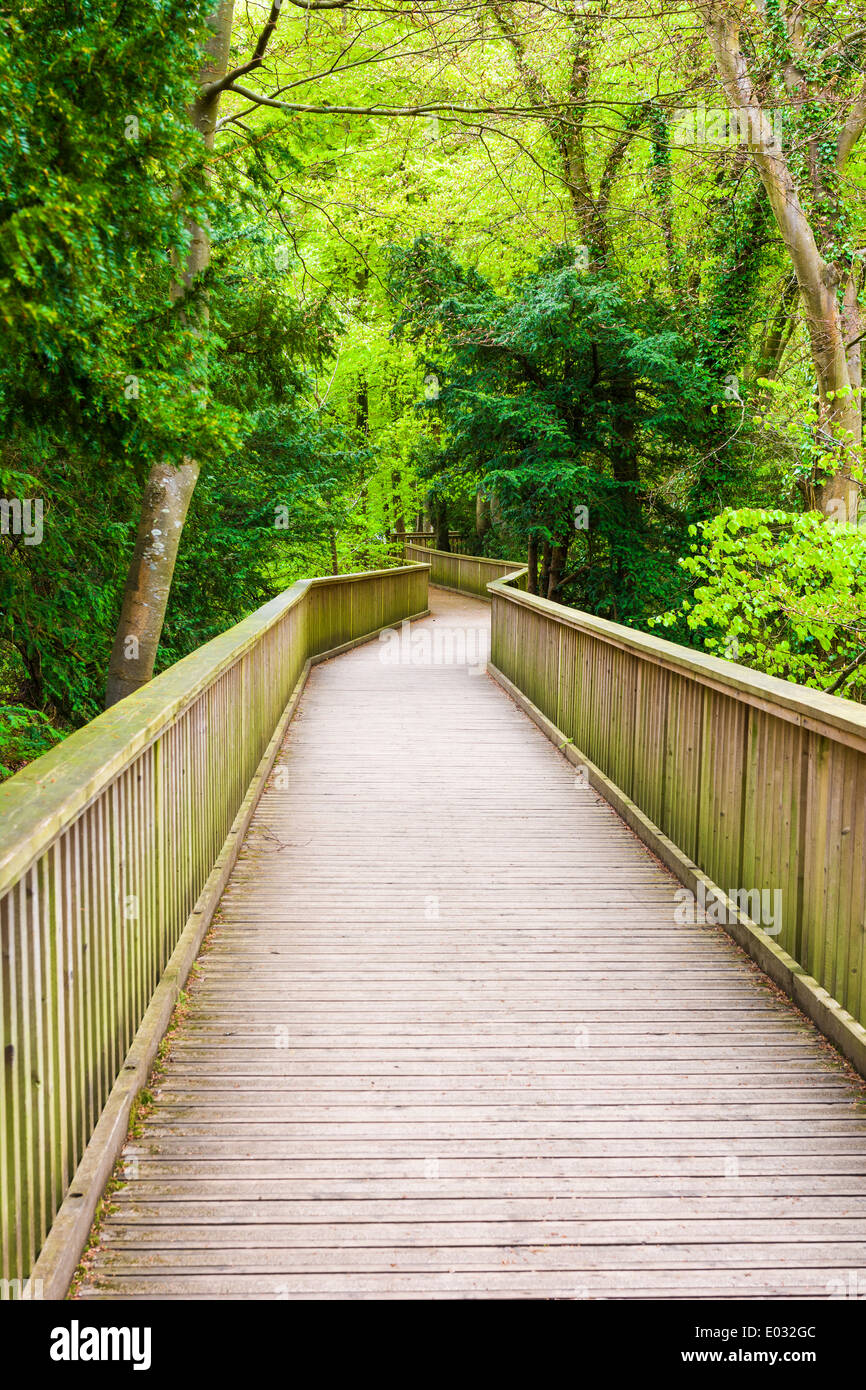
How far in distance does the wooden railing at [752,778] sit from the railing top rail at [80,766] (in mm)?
2350

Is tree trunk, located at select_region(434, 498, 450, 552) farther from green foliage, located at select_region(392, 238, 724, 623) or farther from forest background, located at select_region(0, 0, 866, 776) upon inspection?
green foliage, located at select_region(392, 238, 724, 623)

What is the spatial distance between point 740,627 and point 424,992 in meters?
Answer: 7.09

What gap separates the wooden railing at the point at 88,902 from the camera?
2.29 metres

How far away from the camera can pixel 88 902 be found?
9.57 feet

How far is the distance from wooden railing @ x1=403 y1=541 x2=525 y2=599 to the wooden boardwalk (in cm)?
1977

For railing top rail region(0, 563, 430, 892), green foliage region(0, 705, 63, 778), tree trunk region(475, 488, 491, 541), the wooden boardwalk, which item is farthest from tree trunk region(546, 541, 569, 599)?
tree trunk region(475, 488, 491, 541)

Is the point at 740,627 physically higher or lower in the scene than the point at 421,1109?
higher

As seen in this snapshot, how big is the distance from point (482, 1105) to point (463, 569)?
1172 inches

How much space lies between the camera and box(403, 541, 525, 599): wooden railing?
28016mm

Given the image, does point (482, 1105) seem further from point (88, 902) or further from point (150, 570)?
point (150, 570)

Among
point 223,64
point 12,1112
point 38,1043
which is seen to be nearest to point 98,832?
point 38,1043

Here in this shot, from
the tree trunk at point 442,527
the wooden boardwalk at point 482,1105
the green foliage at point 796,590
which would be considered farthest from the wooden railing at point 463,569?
the wooden boardwalk at point 482,1105

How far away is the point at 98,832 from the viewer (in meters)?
3.03

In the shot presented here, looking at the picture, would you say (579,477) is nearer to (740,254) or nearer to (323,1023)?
(740,254)
